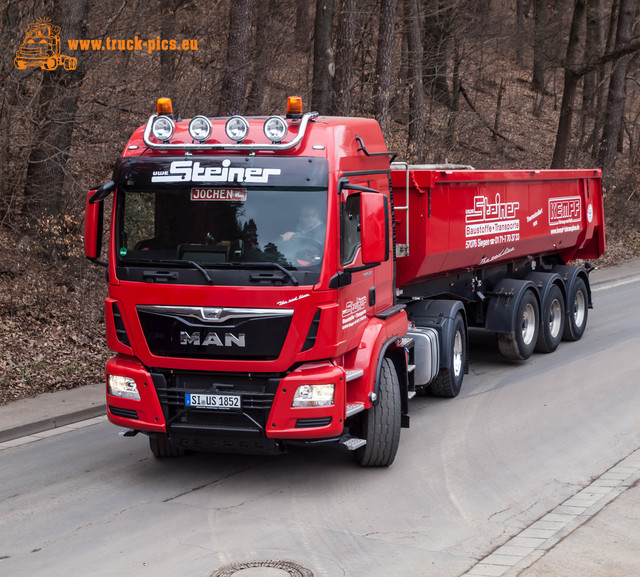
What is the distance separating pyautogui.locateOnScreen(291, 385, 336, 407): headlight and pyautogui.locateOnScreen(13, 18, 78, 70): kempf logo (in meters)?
8.45

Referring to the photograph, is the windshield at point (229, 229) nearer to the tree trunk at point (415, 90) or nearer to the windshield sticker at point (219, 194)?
the windshield sticker at point (219, 194)

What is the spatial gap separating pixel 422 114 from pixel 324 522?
17363mm

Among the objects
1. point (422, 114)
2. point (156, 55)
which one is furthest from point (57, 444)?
point (422, 114)

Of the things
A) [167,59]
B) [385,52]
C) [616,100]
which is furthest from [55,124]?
[616,100]

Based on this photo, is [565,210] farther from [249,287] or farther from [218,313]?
[218,313]

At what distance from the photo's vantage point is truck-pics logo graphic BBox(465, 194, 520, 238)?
1128cm

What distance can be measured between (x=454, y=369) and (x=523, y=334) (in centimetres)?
242

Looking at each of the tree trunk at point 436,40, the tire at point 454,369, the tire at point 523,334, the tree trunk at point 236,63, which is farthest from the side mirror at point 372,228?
the tree trunk at point 436,40

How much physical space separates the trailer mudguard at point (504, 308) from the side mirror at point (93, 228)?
640 centimetres

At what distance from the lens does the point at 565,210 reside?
14.6 m

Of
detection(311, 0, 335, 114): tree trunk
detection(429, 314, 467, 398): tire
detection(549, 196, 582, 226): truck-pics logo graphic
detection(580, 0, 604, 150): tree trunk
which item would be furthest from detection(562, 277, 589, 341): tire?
detection(580, 0, 604, 150): tree trunk

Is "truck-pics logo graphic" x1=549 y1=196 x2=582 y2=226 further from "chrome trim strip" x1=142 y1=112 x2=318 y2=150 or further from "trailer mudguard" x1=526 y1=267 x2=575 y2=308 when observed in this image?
"chrome trim strip" x1=142 y1=112 x2=318 y2=150

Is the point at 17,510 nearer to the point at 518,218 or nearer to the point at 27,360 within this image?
the point at 27,360

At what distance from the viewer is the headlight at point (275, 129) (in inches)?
293
